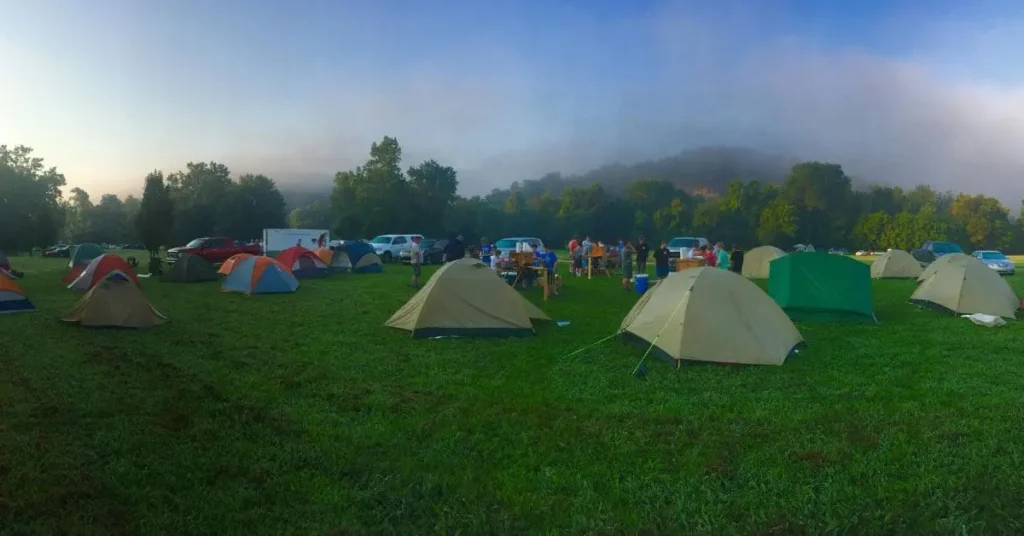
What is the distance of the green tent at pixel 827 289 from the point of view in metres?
12.8

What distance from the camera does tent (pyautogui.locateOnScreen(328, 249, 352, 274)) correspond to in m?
26.4

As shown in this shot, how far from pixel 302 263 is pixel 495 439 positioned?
66.5 feet

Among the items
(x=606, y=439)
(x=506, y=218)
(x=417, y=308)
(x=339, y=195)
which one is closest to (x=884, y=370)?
(x=606, y=439)

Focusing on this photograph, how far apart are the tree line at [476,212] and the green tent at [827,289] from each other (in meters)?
39.8

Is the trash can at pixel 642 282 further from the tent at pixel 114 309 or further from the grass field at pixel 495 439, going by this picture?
the tent at pixel 114 309

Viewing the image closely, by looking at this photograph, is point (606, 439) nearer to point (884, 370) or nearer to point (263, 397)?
point (263, 397)

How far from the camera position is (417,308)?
1104 cm

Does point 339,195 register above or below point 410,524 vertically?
above

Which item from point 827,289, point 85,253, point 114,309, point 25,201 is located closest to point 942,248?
point 827,289

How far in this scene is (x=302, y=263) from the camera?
2412cm

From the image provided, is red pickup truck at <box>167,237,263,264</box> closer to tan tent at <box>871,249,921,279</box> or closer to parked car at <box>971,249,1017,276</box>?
tan tent at <box>871,249,921,279</box>

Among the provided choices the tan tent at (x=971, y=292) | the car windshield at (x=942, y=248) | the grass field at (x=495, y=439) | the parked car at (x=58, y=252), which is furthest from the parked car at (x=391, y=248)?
the parked car at (x=58, y=252)

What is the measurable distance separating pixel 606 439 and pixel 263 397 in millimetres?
3922

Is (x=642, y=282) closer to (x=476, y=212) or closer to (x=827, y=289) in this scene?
(x=827, y=289)
